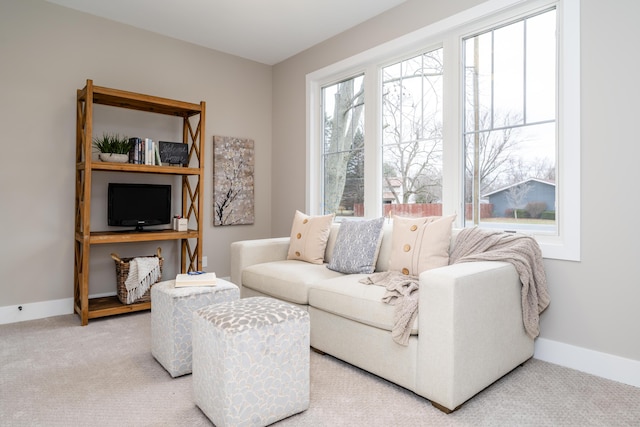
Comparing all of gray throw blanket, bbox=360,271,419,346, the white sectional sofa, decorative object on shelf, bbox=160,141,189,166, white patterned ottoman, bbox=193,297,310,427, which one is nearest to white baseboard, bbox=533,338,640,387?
the white sectional sofa

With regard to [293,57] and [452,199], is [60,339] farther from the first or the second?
[293,57]

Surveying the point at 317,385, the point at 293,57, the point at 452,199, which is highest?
the point at 293,57

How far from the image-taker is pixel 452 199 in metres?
2.96

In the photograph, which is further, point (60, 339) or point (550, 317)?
point (60, 339)

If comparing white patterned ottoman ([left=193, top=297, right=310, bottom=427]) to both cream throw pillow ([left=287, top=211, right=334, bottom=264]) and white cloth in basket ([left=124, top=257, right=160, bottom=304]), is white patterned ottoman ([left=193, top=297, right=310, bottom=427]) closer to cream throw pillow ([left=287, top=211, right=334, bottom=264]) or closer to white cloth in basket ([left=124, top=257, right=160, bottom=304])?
cream throw pillow ([left=287, top=211, right=334, bottom=264])

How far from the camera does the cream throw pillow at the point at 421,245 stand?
2.41 metres

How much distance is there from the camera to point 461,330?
1779mm

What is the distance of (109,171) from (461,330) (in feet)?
10.9

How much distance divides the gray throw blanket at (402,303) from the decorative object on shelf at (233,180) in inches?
101

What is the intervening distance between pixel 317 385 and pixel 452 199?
67.7 inches

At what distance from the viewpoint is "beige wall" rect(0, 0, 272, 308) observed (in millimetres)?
3170

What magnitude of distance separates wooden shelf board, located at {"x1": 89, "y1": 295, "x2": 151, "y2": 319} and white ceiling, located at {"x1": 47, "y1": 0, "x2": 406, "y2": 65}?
263 cm

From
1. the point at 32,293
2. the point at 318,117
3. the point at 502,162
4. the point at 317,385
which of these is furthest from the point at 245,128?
the point at 317,385

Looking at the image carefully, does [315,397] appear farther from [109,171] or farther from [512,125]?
[109,171]
